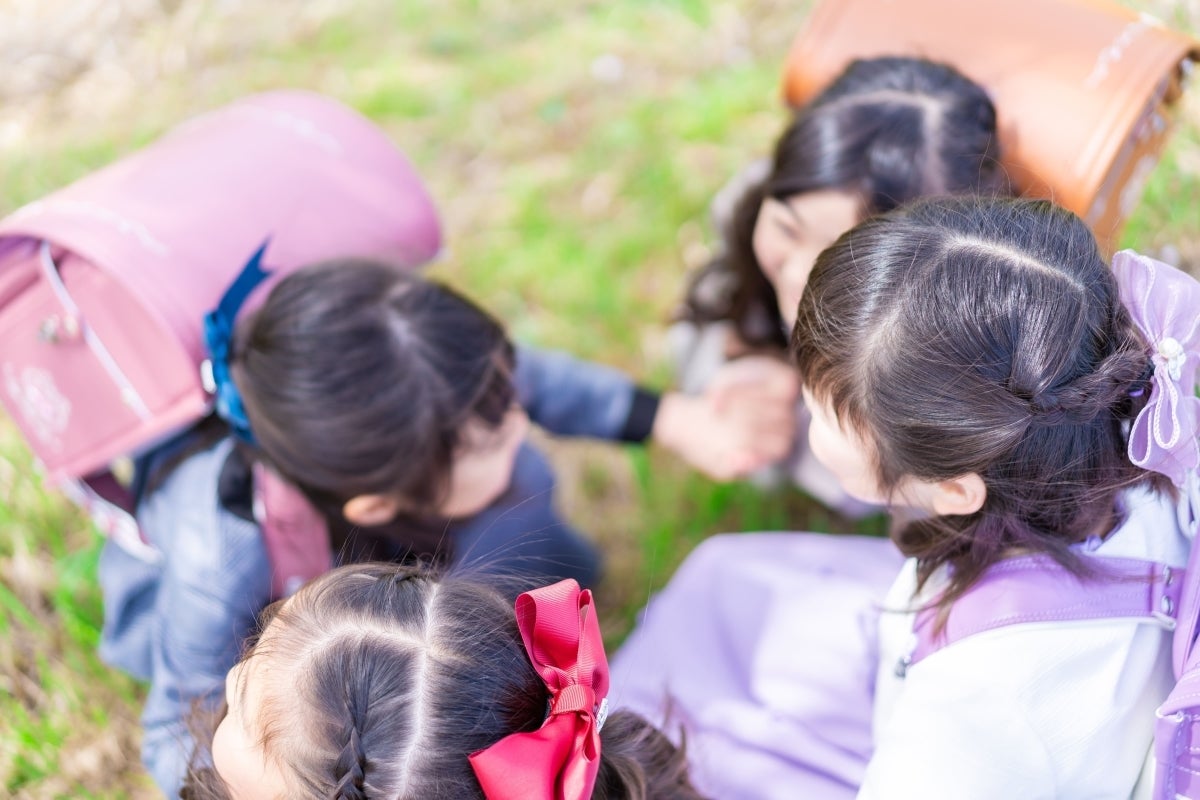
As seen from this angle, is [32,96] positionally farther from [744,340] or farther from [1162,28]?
[1162,28]

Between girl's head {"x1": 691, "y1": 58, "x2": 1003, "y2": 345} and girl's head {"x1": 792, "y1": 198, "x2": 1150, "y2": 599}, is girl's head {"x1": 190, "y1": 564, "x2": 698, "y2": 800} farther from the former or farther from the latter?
girl's head {"x1": 691, "y1": 58, "x2": 1003, "y2": 345}

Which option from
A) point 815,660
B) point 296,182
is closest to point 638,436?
point 815,660

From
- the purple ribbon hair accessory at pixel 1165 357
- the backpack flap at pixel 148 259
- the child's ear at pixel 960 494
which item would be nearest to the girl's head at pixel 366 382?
the backpack flap at pixel 148 259

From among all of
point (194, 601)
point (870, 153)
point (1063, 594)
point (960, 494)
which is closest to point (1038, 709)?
point (1063, 594)

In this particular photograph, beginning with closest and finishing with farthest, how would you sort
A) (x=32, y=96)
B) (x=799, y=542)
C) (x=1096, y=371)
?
(x=1096, y=371), (x=799, y=542), (x=32, y=96)

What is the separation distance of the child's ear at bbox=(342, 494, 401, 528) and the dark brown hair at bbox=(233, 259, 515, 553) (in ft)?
0.05

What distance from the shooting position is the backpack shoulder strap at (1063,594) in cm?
104

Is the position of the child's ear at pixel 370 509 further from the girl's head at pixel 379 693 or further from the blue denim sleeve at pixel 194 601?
the girl's head at pixel 379 693

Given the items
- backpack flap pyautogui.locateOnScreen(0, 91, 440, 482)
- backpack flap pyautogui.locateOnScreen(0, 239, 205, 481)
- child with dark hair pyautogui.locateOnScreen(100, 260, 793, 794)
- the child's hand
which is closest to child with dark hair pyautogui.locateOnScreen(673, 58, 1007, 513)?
the child's hand

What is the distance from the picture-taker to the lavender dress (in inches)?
52.2

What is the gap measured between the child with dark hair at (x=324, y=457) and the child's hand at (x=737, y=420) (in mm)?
379

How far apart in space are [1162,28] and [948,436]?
93 cm

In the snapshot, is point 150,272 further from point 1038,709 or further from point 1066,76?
point 1066,76

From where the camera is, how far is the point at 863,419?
1.03 m
